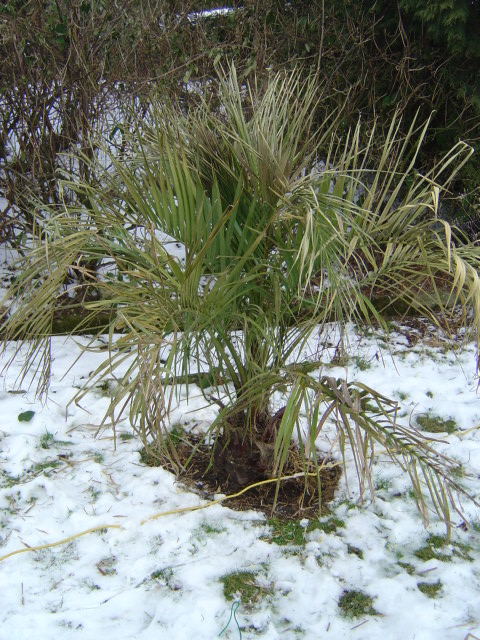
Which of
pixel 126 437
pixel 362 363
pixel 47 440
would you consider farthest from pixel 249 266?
pixel 362 363

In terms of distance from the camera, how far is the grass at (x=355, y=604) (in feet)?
6.09

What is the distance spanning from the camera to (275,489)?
8.29 ft

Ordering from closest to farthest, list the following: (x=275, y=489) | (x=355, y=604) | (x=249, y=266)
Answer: (x=355, y=604) < (x=249, y=266) < (x=275, y=489)

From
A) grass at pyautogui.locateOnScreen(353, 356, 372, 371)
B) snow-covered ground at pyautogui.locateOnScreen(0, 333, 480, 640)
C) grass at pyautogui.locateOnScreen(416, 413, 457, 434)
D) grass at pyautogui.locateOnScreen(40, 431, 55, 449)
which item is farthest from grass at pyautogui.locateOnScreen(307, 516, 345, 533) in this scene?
grass at pyautogui.locateOnScreen(353, 356, 372, 371)

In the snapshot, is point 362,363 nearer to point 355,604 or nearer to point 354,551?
point 354,551

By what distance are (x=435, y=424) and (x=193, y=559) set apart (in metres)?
1.57

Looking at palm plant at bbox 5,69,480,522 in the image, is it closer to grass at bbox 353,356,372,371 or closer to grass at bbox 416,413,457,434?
grass at bbox 416,413,457,434

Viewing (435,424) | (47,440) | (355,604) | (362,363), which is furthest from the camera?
(362,363)

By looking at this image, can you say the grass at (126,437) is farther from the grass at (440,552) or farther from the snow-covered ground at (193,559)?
the grass at (440,552)

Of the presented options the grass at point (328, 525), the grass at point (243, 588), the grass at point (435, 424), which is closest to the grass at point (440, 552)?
the grass at point (328, 525)

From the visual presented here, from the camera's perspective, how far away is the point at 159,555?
2.12 metres

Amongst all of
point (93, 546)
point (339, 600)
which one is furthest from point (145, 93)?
point (339, 600)

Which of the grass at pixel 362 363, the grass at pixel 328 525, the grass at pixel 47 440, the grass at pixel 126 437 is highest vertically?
the grass at pixel 362 363

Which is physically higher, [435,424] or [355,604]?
[435,424]
